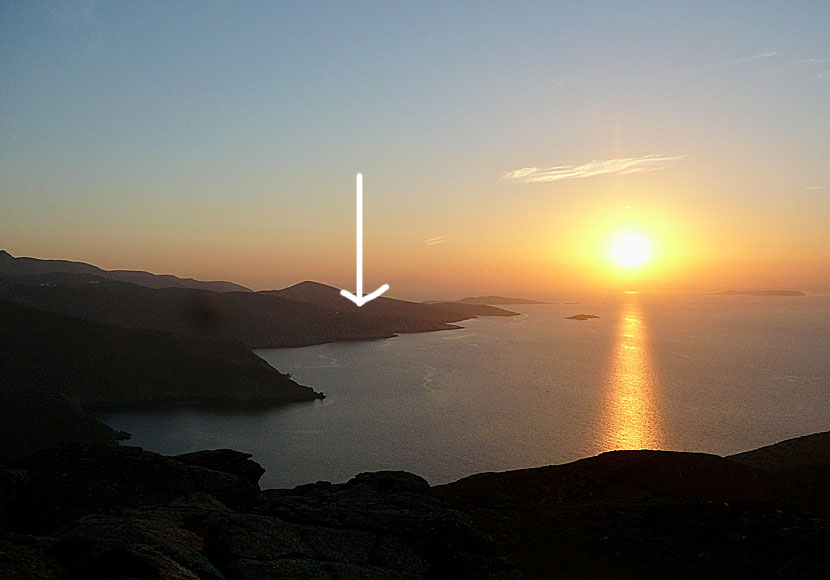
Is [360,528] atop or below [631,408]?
atop

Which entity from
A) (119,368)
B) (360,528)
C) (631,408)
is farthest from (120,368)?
(360,528)

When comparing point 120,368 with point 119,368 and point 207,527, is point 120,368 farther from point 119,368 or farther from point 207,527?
point 207,527

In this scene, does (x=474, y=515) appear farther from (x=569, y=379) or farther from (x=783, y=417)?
(x=569, y=379)

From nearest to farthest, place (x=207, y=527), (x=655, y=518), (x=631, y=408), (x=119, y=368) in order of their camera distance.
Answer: (x=207, y=527), (x=655, y=518), (x=631, y=408), (x=119, y=368)

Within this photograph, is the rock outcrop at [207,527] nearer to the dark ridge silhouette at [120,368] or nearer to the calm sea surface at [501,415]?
the calm sea surface at [501,415]

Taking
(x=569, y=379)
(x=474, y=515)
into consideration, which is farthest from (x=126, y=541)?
(x=569, y=379)

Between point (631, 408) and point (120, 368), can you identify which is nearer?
Answer: point (631, 408)

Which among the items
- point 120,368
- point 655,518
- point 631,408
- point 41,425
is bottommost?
point 631,408
